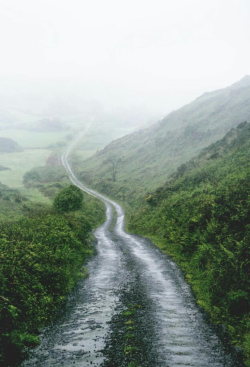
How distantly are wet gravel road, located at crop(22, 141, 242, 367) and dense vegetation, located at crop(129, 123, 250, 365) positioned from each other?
0.90 m

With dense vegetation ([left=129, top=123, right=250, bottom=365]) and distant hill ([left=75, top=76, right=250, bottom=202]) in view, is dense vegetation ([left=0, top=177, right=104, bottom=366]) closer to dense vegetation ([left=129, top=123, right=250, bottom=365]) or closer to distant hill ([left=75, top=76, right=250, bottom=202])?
dense vegetation ([left=129, top=123, right=250, bottom=365])

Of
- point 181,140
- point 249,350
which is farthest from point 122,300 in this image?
point 181,140

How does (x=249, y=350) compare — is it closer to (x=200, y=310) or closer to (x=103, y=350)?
(x=200, y=310)

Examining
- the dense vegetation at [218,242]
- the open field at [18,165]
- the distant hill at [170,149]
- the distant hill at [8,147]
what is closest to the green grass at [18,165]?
the open field at [18,165]

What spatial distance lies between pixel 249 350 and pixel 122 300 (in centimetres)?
588

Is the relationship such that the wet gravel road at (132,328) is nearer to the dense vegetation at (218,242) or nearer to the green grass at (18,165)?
the dense vegetation at (218,242)

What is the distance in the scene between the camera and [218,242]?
15250 mm

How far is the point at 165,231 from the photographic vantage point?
24.6 meters

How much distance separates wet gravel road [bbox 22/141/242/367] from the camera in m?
7.98

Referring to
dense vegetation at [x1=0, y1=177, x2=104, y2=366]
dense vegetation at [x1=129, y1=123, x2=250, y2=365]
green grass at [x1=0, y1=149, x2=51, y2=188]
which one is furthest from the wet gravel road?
green grass at [x1=0, y1=149, x2=51, y2=188]

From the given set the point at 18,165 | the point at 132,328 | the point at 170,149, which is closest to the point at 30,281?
the point at 132,328

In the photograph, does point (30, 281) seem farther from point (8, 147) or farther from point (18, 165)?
point (8, 147)

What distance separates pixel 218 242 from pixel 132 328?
826 cm

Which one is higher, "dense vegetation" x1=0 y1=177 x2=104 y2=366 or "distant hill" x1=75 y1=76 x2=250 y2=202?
"distant hill" x1=75 y1=76 x2=250 y2=202
